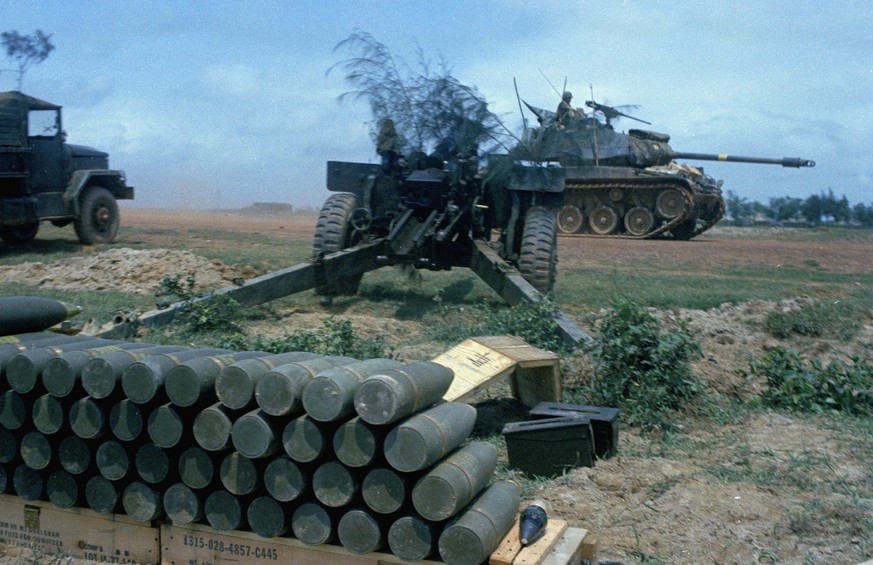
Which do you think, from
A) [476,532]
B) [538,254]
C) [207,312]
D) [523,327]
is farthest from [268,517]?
[538,254]

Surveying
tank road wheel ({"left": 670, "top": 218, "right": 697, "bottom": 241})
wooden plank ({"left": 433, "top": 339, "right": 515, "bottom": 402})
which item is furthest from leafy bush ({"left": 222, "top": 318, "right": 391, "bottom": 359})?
tank road wheel ({"left": 670, "top": 218, "right": 697, "bottom": 241})

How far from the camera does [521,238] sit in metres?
10.5

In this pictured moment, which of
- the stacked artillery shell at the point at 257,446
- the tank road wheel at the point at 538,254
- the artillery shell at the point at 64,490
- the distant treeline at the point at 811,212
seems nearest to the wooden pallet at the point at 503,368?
the stacked artillery shell at the point at 257,446

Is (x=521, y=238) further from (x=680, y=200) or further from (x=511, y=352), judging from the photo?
(x=680, y=200)

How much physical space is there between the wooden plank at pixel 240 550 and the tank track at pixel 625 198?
20208 mm

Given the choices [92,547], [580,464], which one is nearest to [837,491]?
[580,464]

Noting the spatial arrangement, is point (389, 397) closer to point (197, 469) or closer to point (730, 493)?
point (197, 469)

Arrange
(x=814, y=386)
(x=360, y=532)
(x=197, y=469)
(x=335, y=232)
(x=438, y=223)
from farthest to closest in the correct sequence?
(x=335, y=232)
(x=438, y=223)
(x=814, y=386)
(x=197, y=469)
(x=360, y=532)

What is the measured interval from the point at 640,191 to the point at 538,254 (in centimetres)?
1503

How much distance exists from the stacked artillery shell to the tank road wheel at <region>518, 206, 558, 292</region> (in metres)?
6.08

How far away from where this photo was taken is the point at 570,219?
25.0 meters

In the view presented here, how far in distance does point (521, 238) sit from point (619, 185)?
14202mm

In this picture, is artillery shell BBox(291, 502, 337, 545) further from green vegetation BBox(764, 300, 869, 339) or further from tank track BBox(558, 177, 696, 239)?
tank track BBox(558, 177, 696, 239)

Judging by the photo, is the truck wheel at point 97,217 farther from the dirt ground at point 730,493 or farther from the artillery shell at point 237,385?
the artillery shell at point 237,385
